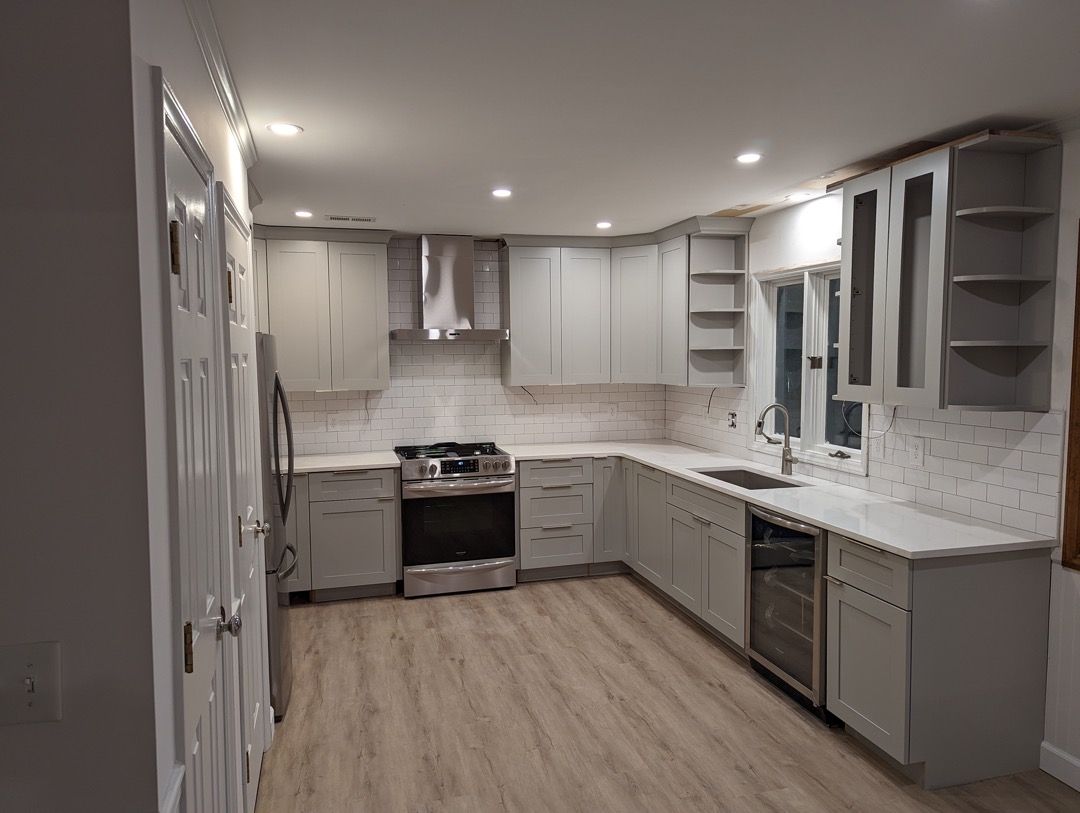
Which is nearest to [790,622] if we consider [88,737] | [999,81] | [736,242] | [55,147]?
[999,81]

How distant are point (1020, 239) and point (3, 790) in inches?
140

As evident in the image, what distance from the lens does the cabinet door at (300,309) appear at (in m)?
4.97

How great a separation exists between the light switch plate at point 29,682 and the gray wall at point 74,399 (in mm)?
18

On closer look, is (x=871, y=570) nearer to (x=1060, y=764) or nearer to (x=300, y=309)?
(x=1060, y=764)

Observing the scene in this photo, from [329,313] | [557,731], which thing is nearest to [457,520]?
[329,313]

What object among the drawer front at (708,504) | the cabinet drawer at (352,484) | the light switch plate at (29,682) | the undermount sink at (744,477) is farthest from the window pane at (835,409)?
the light switch plate at (29,682)

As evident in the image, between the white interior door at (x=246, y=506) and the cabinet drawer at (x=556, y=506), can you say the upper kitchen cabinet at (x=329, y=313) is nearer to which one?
the cabinet drawer at (x=556, y=506)

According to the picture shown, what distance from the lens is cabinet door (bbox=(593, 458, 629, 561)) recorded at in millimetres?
5414

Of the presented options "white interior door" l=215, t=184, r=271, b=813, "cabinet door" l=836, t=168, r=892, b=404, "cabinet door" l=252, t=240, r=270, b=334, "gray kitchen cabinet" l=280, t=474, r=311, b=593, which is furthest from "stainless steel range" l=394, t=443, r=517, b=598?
"cabinet door" l=836, t=168, r=892, b=404

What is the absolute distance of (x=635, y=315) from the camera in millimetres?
5551

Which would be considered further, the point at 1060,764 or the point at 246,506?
the point at 1060,764

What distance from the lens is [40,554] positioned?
111 centimetres

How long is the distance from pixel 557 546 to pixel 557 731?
2.14m

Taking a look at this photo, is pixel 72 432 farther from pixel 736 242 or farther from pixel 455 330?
pixel 736 242
